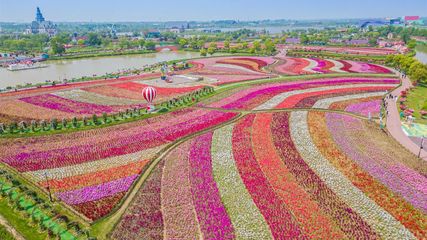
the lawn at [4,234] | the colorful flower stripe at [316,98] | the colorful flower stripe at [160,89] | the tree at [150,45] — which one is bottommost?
the lawn at [4,234]

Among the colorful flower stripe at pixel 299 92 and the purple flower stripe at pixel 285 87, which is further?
the purple flower stripe at pixel 285 87

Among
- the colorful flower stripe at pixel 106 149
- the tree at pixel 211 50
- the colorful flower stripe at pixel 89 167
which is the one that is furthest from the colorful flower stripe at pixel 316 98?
the tree at pixel 211 50

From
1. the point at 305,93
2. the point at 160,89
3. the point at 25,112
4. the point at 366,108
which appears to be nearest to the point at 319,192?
the point at 366,108

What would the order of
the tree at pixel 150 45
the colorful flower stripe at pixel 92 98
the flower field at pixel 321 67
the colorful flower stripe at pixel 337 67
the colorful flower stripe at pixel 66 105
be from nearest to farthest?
the colorful flower stripe at pixel 66 105 → the colorful flower stripe at pixel 92 98 → the flower field at pixel 321 67 → the colorful flower stripe at pixel 337 67 → the tree at pixel 150 45

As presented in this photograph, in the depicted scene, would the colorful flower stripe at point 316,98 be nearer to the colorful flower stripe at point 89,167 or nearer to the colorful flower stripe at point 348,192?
the colorful flower stripe at point 348,192

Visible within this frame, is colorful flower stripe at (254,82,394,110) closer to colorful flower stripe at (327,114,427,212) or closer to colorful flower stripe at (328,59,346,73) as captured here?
colorful flower stripe at (327,114,427,212)

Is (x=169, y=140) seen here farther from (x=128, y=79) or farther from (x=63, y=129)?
(x=128, y=79)

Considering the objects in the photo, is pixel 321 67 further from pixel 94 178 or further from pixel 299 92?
pixel 94 178

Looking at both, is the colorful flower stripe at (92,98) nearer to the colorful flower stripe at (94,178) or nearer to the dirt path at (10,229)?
the colorful flower stripe at (94,178)

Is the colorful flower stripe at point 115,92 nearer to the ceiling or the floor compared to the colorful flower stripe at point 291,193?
nearer to the ceiling

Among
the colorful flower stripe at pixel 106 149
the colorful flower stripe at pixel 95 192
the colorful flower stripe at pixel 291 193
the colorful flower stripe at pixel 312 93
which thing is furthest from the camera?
the colorful flower stripe at pixel 312 93
